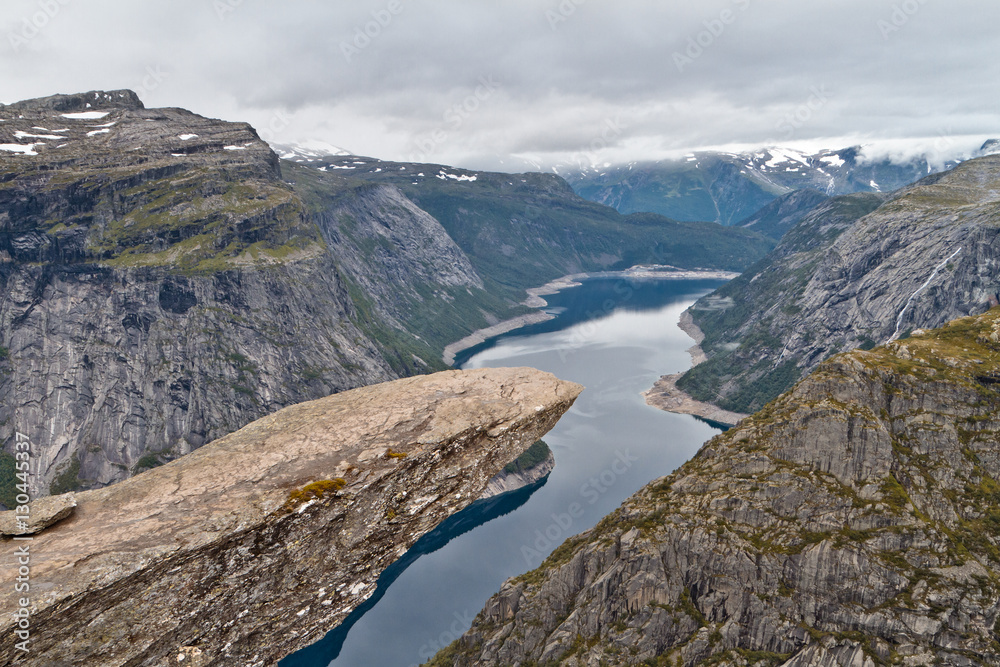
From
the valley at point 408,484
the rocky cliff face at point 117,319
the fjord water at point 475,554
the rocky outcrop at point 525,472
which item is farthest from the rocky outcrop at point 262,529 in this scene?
the rocky cliff face at point 117,319

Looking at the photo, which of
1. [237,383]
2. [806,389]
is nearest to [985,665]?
[806,389]

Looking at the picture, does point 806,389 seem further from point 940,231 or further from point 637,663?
point 940,231

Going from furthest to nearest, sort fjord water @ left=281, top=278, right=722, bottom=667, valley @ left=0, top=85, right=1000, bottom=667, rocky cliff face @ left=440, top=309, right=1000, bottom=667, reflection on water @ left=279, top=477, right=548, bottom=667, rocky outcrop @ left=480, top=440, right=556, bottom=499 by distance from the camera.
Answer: rocky outcrop @ left=480, top=440, right=556, bottom=499 < fjord water @ left=281, top=278, right=722, bottom=667 < reflection on water @ left=279, top=477, right=548, bottom=667 < rocky cliff face @ left=440, top=309, right=1000, bottom=667 < valley @ left=0, top=85, right=1000, bottom=667

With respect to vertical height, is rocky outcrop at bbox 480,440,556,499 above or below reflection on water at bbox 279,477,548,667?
above

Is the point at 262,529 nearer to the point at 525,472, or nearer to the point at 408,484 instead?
the point at 408,484

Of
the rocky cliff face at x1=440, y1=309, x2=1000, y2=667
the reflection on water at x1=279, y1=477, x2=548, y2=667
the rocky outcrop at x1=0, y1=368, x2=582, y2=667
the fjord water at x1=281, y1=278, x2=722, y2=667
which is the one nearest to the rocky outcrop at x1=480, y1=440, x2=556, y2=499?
the reflection on water at x1=279, y1=477, x2=548, y2=667

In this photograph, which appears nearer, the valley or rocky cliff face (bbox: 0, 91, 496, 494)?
the valley

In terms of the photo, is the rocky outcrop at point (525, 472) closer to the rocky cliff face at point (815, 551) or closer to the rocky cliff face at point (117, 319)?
the rocky cliff face at point (117, 319)

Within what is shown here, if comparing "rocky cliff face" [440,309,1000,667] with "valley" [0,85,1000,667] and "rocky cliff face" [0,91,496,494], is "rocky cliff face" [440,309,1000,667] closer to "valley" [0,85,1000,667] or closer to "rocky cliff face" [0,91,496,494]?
"valley" [0,85,1000,667]

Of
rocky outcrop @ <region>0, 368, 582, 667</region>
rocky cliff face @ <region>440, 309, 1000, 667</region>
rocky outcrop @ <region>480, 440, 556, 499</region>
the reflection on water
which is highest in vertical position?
rocky outcrop @ <region>0, 368, 582, 667</region>
